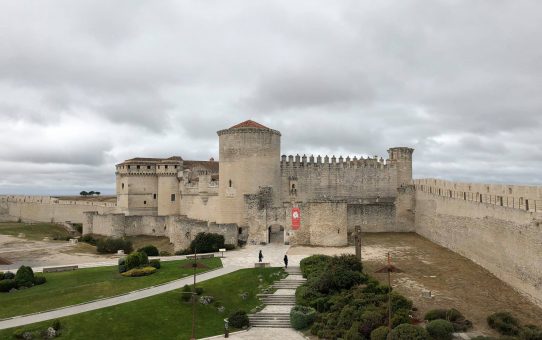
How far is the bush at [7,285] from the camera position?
2192 centimetres

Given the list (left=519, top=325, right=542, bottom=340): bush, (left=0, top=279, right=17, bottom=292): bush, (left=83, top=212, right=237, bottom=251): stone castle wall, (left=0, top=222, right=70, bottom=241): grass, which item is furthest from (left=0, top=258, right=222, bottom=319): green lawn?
(left=0, top=222, right=70, bottom=241): grass

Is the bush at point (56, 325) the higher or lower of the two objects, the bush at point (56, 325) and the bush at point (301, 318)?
the higher

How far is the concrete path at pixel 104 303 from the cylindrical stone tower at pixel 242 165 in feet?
42.8

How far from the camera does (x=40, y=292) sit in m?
21.1

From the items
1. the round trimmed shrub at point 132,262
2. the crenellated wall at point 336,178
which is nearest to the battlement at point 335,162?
the crenellated wall at point 336,178

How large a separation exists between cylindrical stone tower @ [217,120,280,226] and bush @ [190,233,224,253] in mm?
4531

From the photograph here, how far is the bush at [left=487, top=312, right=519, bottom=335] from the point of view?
625 inches

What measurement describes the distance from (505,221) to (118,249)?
29531mm

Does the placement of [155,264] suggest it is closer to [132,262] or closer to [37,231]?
[132,262]

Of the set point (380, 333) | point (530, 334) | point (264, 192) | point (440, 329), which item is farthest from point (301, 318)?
point (264, 192)

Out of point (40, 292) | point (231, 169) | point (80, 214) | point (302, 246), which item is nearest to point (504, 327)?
point (302, 246)

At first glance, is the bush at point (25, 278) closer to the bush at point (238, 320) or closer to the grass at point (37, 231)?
the bush at point (238, 320)

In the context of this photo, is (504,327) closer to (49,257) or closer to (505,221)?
(505,221)

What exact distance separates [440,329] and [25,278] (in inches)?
820
